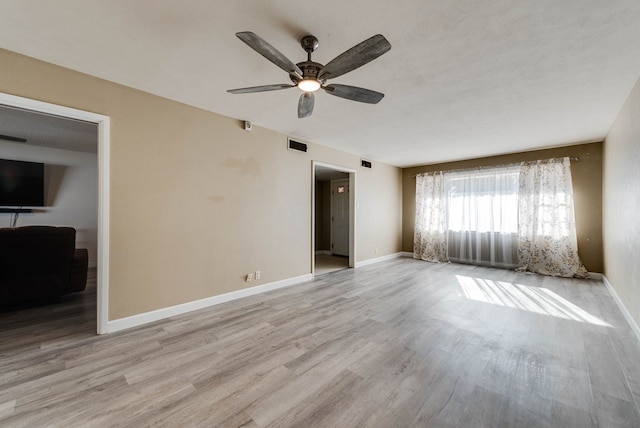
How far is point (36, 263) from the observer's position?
3.09 metres

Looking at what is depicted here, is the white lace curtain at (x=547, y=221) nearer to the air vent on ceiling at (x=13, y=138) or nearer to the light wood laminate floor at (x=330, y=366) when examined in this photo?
the light wood laminate floor at (x=330, y=366)

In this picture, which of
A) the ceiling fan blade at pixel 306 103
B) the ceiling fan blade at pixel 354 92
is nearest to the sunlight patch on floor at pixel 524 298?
the ceiling fan blade at pixel 354 92

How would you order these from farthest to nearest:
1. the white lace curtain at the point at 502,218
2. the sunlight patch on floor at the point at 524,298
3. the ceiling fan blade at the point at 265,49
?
the white lace curtain at the point at 502,218 < the sunlight patch on floor at the point at 524,298 < the ceiling fan blade at the point at 265,49

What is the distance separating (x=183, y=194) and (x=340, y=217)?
16.6 ft

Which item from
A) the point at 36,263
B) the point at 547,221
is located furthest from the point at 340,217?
the point at 36,263

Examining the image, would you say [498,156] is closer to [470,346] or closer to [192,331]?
[470,346]

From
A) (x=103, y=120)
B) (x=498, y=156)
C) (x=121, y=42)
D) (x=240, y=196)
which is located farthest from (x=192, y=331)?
(x=498, y=156)

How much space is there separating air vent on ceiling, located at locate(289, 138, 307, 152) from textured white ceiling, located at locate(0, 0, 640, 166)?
32.1 inches

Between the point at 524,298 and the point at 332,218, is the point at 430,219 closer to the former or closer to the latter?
the point at 332,218

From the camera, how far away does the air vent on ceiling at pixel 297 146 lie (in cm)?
436

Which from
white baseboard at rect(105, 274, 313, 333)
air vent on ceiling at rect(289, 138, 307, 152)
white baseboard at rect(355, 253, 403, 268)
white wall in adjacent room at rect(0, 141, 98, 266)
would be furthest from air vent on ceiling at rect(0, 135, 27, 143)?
white baseboard at rect(355, 253, 403, 268)

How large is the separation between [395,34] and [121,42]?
2.19 metres

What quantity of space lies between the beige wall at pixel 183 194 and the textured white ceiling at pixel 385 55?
0.22m

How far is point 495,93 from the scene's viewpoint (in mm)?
2822
